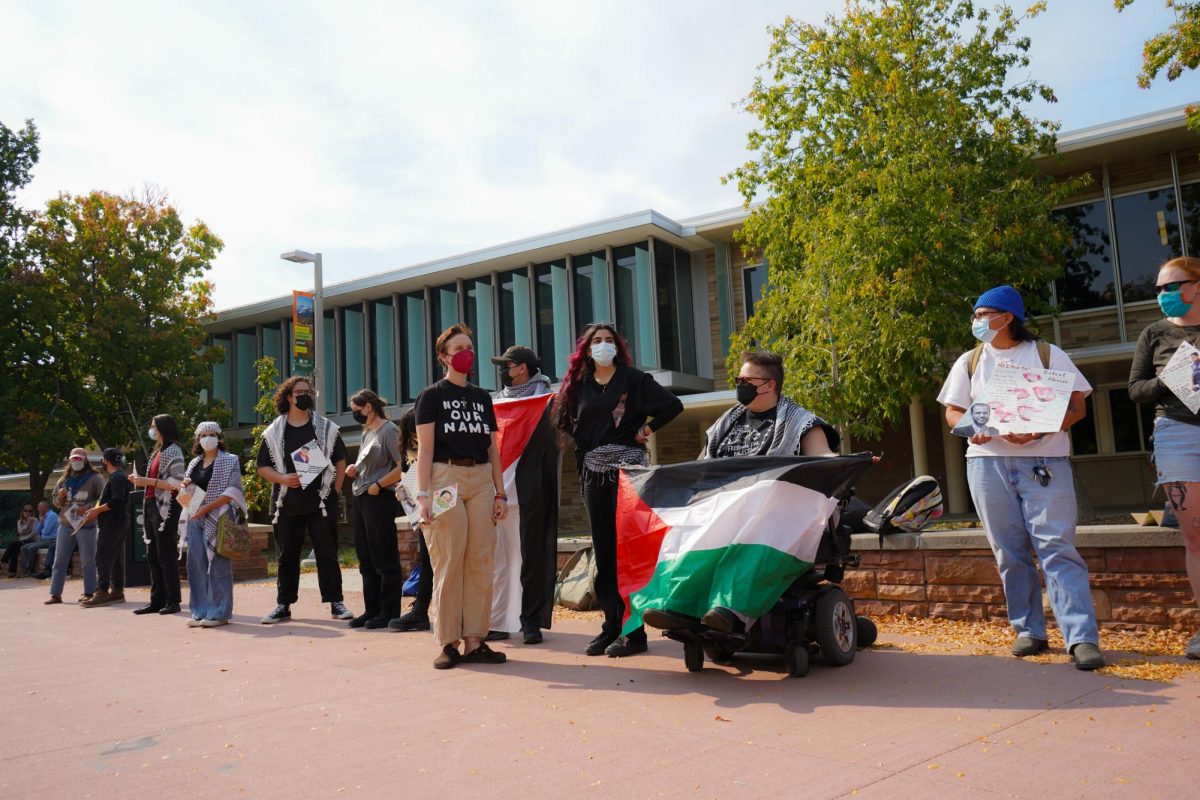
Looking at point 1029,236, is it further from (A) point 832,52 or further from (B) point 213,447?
(B) point 213,447

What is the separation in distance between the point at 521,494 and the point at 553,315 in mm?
17844

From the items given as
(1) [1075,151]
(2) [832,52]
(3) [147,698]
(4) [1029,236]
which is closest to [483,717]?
(3) [147,698]

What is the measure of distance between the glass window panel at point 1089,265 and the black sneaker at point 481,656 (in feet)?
50.8

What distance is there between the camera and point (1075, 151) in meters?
A: 16.3

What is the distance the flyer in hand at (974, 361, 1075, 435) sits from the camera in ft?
16.0

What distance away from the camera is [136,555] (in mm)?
12805

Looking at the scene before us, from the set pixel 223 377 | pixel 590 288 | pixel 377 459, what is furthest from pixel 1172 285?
pixel 223 377

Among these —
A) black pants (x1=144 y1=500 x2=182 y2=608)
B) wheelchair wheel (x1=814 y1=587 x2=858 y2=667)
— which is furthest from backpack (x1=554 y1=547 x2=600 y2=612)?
black pants (x1=144 y1=500 x2=182 y2=608)

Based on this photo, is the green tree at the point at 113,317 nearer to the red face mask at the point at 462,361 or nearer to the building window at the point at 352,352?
the building window at the point at 352,352

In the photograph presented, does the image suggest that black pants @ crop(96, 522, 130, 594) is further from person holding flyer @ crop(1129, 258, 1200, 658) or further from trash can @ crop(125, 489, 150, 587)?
person holding flyer @ crop(1129, 258, 1200, 658)

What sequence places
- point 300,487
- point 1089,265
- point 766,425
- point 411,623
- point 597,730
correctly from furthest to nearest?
point 1089,265 → point 300,487 → point 411,623 → point 766,425 → point 597,730

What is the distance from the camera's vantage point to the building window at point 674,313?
22.2m

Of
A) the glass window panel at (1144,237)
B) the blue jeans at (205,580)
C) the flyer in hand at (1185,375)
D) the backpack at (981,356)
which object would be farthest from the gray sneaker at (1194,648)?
the glass window panel at (1144,237)

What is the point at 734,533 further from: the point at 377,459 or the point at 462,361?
the point at 377,459
